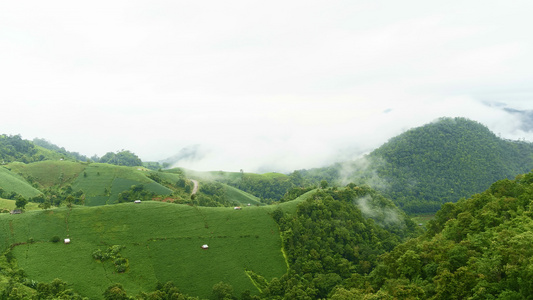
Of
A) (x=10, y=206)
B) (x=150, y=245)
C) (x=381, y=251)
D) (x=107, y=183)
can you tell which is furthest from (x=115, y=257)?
(x=107, y=183)

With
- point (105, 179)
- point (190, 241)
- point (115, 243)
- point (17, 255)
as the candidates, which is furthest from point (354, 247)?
point (105, 179)

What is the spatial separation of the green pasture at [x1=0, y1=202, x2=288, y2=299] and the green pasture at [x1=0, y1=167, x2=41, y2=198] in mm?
52230

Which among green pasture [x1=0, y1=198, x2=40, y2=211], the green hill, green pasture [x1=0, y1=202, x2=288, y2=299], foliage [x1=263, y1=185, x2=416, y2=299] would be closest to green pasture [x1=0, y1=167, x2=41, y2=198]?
green pasture [x1=0, y1=198, x2=40, y2=211]

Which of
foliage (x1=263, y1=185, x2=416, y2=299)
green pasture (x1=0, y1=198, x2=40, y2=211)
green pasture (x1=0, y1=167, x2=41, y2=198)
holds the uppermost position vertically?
green pasture (x1=0, y1=167, x2=41, y2=198)

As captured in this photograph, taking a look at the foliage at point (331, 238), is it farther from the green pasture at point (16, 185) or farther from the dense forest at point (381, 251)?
the green pasture at point (16, 185)

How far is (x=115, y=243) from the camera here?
88312 mm

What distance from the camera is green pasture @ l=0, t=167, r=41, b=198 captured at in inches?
5281

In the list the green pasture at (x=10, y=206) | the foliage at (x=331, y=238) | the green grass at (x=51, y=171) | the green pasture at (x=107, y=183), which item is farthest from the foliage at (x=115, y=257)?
the green grass at (x=51, y=171)

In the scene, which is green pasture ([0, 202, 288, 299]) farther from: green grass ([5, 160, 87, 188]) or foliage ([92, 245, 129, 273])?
green grass ([5, 160, 87, 188])

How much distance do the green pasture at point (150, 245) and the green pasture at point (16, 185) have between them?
2056 inches

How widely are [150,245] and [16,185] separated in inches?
3639

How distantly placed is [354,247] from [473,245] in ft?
143

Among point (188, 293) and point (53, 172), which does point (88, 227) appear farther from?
point (53, 172)

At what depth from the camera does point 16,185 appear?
456ft
